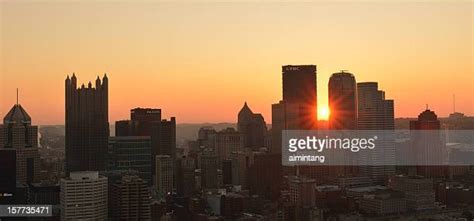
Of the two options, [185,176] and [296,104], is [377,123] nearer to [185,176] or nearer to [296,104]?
[296,104]

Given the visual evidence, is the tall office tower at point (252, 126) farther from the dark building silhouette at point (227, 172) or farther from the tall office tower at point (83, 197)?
the tall office tower at point (83, 197)

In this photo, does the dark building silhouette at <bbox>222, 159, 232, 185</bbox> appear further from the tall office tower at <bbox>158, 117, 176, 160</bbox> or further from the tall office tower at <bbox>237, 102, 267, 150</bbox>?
the tall office tower at <bbox>158, 117, 176, 160</bbox>

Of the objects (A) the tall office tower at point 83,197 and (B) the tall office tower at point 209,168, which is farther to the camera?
(B) the tall office tower at point 209,168

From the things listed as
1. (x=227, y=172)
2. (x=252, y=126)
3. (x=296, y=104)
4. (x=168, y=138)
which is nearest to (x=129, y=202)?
(x=168, y=138)

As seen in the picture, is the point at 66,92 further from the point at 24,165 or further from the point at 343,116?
the point at 343,116

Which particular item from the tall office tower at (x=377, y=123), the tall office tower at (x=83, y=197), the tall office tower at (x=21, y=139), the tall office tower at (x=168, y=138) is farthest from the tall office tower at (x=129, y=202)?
the tall office tower at (x=377, y=123)

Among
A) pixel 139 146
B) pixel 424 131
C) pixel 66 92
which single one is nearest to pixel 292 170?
pixel 424 131
